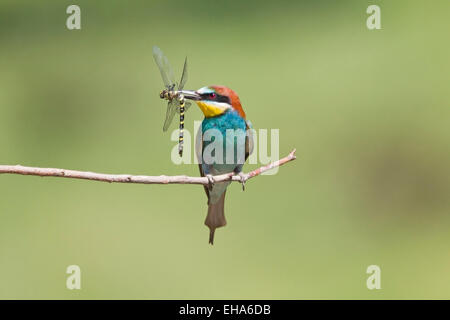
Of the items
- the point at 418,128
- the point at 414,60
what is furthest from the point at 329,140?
the point at 414,60

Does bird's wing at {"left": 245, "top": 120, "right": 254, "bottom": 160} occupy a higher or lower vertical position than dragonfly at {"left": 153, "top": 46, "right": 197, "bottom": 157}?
lower

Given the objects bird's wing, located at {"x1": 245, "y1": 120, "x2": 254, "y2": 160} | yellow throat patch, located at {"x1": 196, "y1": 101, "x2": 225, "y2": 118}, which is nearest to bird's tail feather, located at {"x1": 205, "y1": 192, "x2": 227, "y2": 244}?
bird's wing, located at {"x1": 245, "y1": 120, "x2": 254, "y2": 160}

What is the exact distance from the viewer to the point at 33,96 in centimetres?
529

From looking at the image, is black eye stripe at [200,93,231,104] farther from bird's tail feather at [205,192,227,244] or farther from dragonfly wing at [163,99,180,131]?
bird's tail feather at [205,192,227,244]

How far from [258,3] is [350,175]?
8.11 feet

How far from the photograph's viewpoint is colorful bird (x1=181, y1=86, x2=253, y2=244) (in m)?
2.19

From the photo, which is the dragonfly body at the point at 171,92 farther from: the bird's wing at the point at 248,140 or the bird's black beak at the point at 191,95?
the bird's wing at the point at 248,140

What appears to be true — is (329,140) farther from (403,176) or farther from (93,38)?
(93,38)

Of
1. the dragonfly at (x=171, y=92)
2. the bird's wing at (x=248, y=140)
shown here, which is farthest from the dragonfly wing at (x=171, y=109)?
the bird's wing at (x=248, y=140)

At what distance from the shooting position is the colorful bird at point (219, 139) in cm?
219

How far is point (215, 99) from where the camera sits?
7.16 ft

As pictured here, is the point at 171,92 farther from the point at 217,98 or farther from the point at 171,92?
the point at 217,98

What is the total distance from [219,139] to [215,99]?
6.0 inches

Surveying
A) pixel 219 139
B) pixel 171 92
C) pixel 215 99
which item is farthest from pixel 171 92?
pixel 219 139
